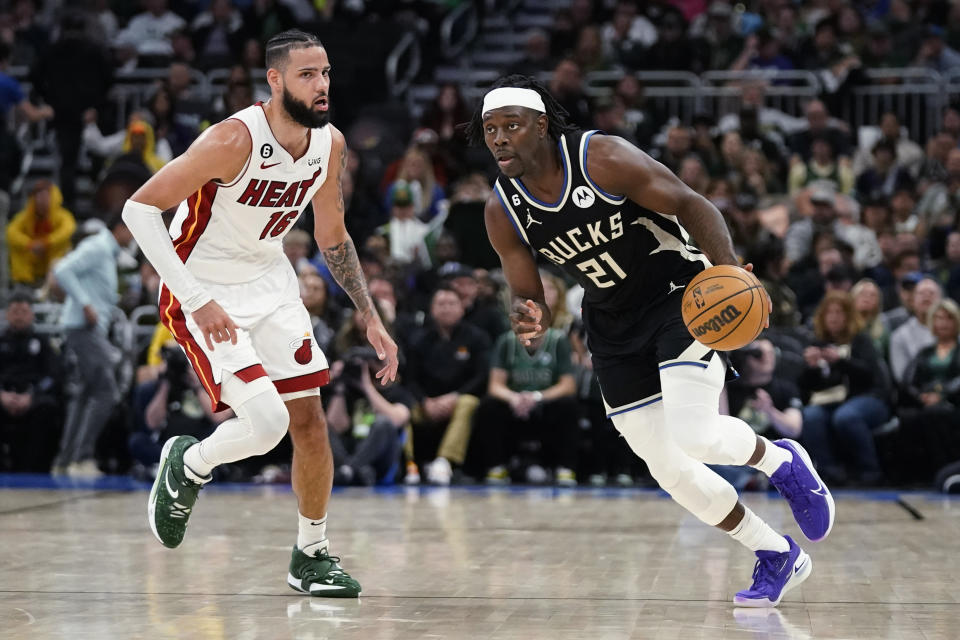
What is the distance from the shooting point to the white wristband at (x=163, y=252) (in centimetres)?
467

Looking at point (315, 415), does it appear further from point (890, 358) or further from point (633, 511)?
point (890, 358)

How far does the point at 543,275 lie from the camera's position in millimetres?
10273

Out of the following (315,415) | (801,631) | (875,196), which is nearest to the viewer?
(801,631)

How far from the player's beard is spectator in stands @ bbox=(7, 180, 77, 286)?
331 inches

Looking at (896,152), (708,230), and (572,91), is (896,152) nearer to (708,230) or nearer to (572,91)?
(572,91)

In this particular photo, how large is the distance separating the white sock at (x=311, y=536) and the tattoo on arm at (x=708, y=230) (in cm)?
176

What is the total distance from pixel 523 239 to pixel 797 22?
10.7 meters

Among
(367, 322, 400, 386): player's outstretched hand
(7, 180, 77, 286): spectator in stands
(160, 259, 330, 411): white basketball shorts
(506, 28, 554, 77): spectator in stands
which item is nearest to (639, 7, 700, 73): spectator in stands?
(506, 28, 554, 77): spectator in stands

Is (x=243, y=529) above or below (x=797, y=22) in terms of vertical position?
below

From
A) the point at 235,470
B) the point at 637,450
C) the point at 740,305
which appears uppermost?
the point at 740,305

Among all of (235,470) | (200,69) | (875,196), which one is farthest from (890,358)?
(200,69)

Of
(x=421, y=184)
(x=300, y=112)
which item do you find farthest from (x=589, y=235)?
(x=421, y=184)

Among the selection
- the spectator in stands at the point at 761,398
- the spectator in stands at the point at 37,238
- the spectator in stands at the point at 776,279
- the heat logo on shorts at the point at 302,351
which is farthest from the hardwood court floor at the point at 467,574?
the spectator in stands at the point at 37,238

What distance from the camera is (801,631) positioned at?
4.29 metres
